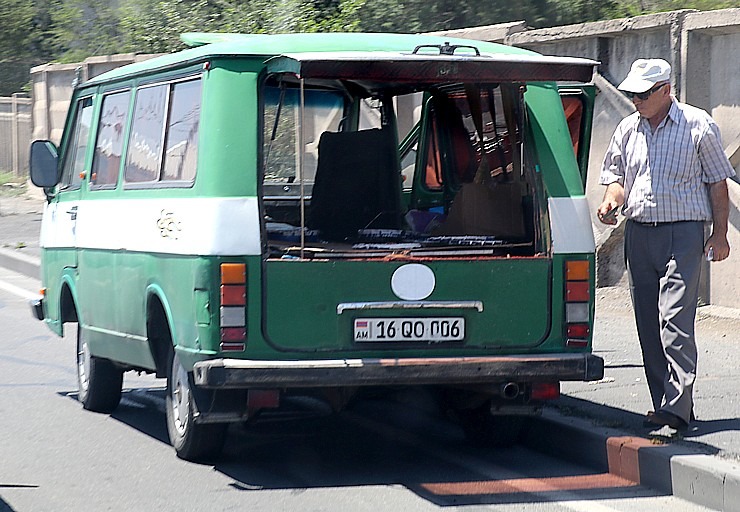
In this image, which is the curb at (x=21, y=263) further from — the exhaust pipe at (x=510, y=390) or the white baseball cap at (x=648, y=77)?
the white baseball cap at (x=648, y=77)

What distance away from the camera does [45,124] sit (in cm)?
2439

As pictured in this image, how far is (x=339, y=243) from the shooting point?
6812mm

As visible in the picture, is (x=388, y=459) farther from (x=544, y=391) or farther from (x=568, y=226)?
(x=568, y=226)

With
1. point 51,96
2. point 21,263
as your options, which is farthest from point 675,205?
point 51,96

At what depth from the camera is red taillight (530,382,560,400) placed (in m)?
6.27

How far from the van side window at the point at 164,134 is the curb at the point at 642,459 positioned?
2.33 m

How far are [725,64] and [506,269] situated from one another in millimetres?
4516

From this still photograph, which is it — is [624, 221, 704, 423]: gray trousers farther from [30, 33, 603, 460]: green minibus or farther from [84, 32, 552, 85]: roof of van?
[84, 32, 552, 85]: roof of van

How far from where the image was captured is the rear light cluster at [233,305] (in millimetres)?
5738

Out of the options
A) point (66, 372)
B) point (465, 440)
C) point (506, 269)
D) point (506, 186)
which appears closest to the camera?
point (506, 269)

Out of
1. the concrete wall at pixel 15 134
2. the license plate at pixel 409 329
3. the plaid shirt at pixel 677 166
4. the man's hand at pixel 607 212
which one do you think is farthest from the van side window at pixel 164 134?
the concrete wall at pixel 15 134

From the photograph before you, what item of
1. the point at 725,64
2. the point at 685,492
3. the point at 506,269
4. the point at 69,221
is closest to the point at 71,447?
the point at 69,221

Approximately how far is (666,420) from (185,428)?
2.33 m

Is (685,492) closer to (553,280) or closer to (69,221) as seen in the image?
(553,280)
